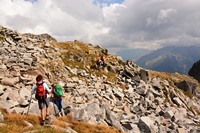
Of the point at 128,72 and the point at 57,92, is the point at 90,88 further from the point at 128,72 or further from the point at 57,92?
the point at 57,92

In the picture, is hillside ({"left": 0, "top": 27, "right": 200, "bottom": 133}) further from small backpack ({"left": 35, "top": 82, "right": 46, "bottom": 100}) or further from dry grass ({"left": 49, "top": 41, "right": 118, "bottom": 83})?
small backpack ({"left": 35, "top": 82, "right": 46, "bottom": 100})

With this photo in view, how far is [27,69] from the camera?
4044cm

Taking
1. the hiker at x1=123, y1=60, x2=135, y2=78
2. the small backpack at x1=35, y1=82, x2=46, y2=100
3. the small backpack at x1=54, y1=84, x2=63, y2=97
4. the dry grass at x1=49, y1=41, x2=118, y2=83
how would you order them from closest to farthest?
the small backpack at x1=35, y1=82, x2=46, y2=100 → the small backpack at x1=54, y1=84, x2=63, y2=97 → the dry grass at x1=49, y1=41, x2=118, y2=83 → the hiker at x1=123, y1=60, x2=135, y2=78

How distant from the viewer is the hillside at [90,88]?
2583 cm

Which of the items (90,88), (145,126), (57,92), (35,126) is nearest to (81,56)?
(90,88)

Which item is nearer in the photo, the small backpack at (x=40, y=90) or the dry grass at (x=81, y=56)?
the small backpack at (x=40, y=90)

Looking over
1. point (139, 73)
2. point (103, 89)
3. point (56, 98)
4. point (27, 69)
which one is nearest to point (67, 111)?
point (56, 98)

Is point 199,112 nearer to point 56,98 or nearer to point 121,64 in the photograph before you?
point 121,64

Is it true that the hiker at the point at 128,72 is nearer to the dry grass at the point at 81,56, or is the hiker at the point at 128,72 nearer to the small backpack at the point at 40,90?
the dry grass at the point at 81,56

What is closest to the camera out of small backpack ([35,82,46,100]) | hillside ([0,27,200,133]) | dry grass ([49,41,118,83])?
small backpack ([35,82,46,100])

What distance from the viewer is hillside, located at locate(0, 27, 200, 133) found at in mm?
25828

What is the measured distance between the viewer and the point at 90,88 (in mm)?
46406

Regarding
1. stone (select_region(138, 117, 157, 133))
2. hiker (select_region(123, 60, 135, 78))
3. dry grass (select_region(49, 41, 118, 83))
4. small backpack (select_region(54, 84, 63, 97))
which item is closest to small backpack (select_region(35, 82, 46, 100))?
small backpack (select_region(54, 84, 63, 97))

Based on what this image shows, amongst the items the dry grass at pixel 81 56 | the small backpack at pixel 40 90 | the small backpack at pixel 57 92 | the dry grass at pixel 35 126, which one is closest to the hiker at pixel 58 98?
the small backpack at pixel 57 92
